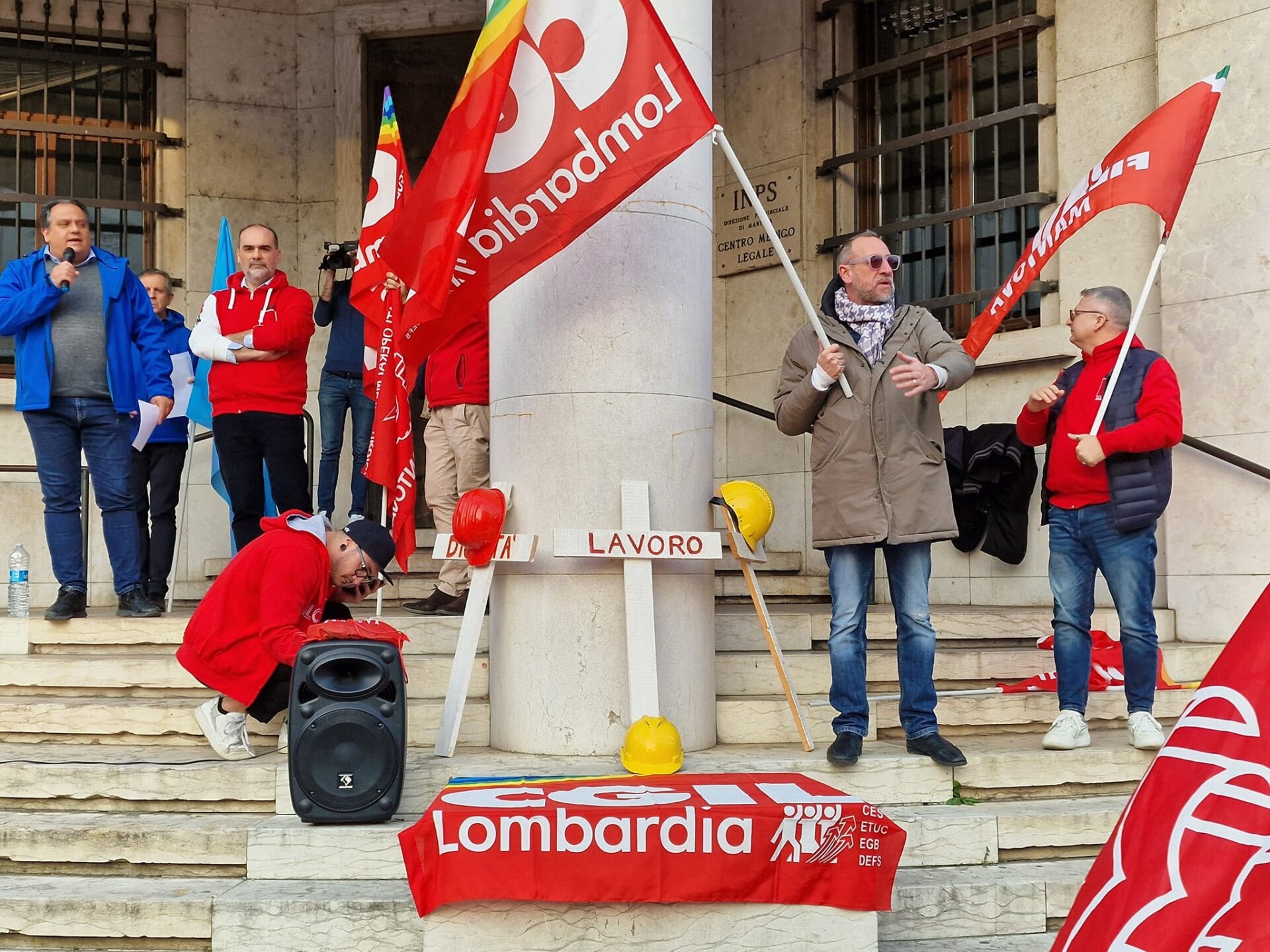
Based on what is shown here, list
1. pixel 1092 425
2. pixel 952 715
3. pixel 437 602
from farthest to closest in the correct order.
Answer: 1. pixel 437 602
2. pixel 952 715
3. pixel 1092 425

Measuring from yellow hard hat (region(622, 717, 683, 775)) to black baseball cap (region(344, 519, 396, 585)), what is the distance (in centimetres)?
118

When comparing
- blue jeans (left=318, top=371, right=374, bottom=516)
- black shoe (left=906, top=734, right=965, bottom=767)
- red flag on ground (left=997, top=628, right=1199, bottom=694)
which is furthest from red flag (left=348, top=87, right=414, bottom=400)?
red flag on ground (left=997, top=628, right=1199, bottom=694)

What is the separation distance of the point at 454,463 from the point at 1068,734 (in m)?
3.08

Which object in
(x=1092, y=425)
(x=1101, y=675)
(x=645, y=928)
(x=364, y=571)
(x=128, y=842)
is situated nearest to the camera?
(x=645, y=928)

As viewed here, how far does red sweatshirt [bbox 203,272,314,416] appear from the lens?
22.5ft

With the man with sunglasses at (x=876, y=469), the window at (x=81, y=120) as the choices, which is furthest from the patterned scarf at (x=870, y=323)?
the window at (x=81, y=120)

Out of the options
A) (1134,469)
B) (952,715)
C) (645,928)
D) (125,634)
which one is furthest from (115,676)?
(1134,469)

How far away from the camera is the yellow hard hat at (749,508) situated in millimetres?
5688

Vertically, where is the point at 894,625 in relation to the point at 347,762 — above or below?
above

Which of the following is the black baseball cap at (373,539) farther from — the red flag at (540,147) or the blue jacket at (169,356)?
the blue jacket at (169,356)

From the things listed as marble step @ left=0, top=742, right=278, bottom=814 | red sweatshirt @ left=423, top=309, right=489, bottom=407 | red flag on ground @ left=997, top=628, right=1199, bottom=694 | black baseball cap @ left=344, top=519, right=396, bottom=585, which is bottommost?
marble step @ left=0, top=742, right=278, bottom=814

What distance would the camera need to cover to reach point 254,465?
695 centimetres

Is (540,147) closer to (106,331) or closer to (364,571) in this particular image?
(364,571)

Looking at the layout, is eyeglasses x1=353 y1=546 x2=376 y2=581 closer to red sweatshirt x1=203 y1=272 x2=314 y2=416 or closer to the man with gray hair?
red sweatshirt x1=203 y1=272 x2=314 y2=416
